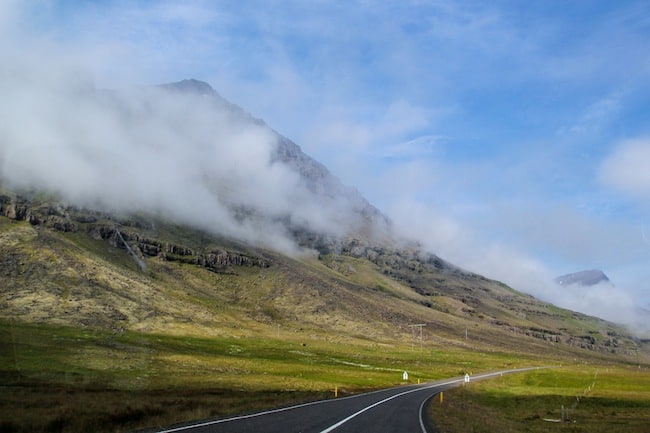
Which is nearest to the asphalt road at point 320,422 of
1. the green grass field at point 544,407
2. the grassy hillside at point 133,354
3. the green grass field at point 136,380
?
the green grass field at point 544,407

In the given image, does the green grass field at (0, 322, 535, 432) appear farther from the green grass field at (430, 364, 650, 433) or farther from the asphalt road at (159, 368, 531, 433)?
the green grass field at (430, 364, 650, 433)

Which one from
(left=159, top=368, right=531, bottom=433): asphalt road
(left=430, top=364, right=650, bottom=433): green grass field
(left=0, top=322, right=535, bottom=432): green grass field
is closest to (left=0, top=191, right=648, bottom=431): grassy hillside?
(left=0, top=322, right=535, bottom=432): green grass field

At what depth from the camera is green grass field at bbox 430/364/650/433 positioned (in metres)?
32.5

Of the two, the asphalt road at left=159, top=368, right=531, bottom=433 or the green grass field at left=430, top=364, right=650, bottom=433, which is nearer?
the asphalt road at left=159, top=368, right=531, bottom=433

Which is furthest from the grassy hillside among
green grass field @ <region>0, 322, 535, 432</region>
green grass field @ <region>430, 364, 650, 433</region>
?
green grass field @ <region>430, 364, 650, 433</region>

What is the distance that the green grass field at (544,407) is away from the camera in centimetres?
3253

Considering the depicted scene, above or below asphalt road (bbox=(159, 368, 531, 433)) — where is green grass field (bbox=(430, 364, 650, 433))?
below

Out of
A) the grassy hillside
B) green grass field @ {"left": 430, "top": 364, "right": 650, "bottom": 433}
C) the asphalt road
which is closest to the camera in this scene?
the asphalt road

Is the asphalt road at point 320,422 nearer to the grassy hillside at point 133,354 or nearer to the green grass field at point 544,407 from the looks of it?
the green grass field at point 544,407

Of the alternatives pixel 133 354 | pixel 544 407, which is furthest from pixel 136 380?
pixel 544 407

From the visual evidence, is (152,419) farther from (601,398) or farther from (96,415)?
(601,398)

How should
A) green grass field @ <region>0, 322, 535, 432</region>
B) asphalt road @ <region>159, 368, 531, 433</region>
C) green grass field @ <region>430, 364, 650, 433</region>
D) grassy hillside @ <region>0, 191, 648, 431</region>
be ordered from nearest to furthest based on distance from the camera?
asphalt road @ <region>159, 368, 531, 433</region>, green grass field @ <region>0, 322, 535, 432</region>, grassy hillside @ <region>0, 191, 648, 431</region>, green grass field @ <region>430, 364, 650, 433</region>

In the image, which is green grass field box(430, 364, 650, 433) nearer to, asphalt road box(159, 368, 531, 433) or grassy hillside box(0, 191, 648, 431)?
asphalt road box(159, 368, 531, 433)

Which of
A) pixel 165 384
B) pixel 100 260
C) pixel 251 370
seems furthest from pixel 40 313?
pixel 165 384
